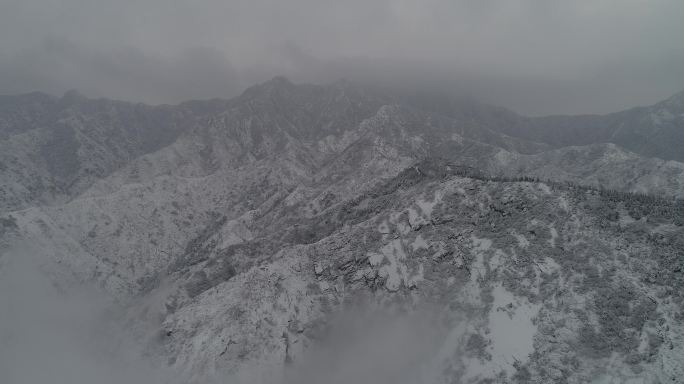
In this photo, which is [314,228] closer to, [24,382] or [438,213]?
[438,213]

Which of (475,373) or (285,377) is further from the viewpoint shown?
(285,377)

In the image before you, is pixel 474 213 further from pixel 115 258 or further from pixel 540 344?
pixel 115 258

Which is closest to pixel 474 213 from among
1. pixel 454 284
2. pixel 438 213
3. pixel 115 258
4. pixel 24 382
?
pixel 438 213

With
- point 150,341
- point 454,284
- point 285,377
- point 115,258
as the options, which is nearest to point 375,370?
point 285,377

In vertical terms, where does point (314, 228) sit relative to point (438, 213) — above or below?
below

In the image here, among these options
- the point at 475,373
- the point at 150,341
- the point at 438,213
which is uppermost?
the point at 438,213

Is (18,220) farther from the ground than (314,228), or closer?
farther from the ground

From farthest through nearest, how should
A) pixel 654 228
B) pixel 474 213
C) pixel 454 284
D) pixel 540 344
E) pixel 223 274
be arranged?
pixel 223 274, pixel 474 213, pixel 454 284, pixel 654 228, pixel 540 344

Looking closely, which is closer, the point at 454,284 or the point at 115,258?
the point at 454,284

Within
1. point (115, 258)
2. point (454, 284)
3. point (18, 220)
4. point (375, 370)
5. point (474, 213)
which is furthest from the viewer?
point (115, 258)
